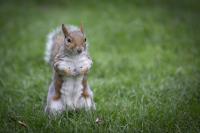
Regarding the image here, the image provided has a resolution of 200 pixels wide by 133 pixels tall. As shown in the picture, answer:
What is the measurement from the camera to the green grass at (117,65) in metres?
3.58

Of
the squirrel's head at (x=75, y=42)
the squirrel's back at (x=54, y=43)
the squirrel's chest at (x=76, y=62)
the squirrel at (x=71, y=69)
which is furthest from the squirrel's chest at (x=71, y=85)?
the squirrel's back at (x=54, y=43)

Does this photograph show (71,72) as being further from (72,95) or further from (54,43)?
(54,43)

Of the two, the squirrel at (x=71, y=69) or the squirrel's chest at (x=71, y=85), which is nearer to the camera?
the squirrel at (x=71, y=69)

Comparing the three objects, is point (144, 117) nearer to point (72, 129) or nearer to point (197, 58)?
point (72, 129)

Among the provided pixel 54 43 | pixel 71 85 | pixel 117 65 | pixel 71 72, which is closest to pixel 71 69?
pixel 71 72

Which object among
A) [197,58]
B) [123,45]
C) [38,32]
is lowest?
[197,58]

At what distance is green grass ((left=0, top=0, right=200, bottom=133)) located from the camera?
11.8 ft

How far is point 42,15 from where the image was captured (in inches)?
299

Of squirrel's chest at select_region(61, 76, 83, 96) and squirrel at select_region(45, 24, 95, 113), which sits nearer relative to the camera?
squirrel at select_region(45, 24, 95, 113)

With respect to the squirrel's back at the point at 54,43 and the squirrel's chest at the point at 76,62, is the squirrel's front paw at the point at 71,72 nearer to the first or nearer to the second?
the squirrel's chest at the point at 76,62

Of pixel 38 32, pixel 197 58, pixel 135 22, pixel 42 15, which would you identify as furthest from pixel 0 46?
pixel 197 58

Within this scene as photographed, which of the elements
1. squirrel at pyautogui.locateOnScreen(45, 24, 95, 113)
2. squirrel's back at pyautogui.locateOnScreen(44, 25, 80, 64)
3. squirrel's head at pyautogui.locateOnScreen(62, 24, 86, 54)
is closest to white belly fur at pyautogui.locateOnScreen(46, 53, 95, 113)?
squirrel at pyautogui.locateOnScreen(45, 24, 95, 113)

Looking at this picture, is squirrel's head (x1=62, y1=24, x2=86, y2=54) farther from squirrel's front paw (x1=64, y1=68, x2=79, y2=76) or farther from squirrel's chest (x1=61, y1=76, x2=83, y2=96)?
squirrel's chest (x1=61, y1=76, x2=83, y2=96)

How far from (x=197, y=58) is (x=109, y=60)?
1.06 metres
